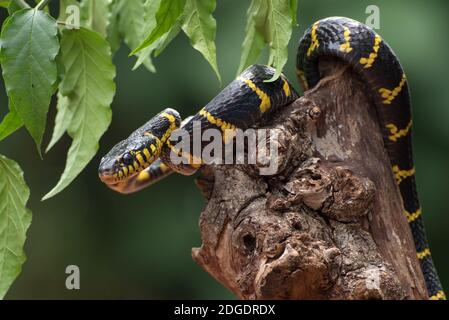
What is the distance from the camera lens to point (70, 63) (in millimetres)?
1866

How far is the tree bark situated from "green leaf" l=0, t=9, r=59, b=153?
0.73 metres

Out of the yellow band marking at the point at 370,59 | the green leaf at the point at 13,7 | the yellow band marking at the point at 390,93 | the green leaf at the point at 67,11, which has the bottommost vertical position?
the yellow band marking at the point at 390,93

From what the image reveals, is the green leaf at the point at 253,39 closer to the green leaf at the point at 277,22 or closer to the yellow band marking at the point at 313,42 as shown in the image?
the green leaf at the point at 277,22

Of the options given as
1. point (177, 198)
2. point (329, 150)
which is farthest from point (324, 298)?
point (177, 198)

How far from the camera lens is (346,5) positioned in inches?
171

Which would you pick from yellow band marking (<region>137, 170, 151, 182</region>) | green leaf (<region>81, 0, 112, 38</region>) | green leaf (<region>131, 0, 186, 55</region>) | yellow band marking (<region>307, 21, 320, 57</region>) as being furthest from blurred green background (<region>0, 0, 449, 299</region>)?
green leaf (<region>131, 0, 186, 55</region>)

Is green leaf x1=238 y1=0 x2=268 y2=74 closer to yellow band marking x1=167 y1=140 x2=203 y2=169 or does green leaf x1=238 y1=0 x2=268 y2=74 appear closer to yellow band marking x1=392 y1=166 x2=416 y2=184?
yellow band marking x1=167 y1=140 x2=203 y2=169

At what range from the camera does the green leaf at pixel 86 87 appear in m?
1.84

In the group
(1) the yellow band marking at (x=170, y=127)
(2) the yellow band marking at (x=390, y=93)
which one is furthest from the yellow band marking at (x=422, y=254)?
(1) the yellow band marking at (x=170, y=127)

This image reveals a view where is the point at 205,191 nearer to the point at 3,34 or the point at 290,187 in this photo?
the point at 290,187

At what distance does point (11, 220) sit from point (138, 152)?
55 cm

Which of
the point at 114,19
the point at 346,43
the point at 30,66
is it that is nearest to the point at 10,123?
the point at 30,66

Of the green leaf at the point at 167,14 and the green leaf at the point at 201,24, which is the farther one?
the green leaf at the point at 201,24

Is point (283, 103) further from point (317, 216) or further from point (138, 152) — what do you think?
point (138, 152)
